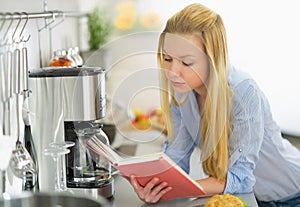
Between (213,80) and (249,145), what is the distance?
20 cm

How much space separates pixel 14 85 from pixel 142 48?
1.08 feet

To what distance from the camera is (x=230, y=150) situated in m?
1.73

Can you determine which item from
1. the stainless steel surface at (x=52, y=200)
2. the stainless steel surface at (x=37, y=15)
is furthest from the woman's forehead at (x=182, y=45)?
the stainless steel surface at (x=52, y=200)

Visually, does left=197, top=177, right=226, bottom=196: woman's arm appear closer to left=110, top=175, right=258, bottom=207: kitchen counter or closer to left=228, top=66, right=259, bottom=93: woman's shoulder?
left=110, top=175, right=258, bottom=207: kitchen counter

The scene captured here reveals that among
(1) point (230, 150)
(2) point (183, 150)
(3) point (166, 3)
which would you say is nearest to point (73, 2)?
(3) point (166, 3)

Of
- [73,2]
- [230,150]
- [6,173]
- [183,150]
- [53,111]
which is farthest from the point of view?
[73,2]

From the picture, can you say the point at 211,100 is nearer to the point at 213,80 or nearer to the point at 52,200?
the point at 213,80

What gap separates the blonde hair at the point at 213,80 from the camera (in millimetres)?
1671

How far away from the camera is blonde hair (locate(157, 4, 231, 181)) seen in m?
1.67

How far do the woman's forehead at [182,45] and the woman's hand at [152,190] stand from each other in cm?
32

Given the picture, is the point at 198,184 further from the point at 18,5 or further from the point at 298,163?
the point at 18,5

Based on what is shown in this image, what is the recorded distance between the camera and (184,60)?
5.32 ft

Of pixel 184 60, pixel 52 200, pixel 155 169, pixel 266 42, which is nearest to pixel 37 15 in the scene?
pixel 184 60

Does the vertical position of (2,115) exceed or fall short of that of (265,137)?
it exceeds it
